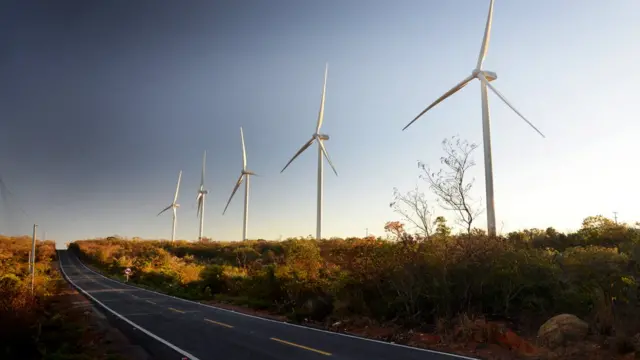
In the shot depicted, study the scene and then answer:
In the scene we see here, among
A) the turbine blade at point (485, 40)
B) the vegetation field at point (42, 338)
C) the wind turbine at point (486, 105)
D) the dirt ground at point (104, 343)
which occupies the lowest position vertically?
the dirt ground at point (104, 343)

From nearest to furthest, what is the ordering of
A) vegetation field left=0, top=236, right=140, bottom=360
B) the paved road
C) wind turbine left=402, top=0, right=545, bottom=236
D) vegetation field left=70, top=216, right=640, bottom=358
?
vegetation field left=0, top=236, right=140, bottom=360 → the paved road → vegetation field left=70, top=216, right=640, bottom=358 → wind turbine left=402, top=0, right=545, bottom=236

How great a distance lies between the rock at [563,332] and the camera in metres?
11.5

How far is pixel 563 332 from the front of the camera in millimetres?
11617

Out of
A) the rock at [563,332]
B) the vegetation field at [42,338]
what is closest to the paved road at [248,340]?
the vegetation field at [42,338]

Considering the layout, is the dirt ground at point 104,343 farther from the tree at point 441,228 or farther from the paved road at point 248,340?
the tree at point 441,228

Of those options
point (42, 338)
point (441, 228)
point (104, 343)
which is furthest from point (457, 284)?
point (42, 338)

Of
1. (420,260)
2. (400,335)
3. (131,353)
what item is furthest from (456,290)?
(131,353)

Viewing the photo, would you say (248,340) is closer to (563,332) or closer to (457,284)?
(457,284)

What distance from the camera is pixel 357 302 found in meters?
17.8

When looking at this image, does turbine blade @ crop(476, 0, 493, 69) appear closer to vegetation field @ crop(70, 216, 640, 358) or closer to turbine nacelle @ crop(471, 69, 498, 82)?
turbine nacelle @ crop(471, 69, 498, 82)

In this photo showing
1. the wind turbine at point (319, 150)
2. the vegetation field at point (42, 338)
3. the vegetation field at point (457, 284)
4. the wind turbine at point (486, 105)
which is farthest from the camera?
the wind turbine at point (319, 150)

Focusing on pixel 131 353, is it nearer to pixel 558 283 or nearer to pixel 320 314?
pixel 320 314

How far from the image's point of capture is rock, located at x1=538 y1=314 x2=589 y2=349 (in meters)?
11.5

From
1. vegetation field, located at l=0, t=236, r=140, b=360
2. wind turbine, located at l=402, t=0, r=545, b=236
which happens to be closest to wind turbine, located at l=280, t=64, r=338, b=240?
wind turbine, located at l=402, t=0, r=545, b=236
